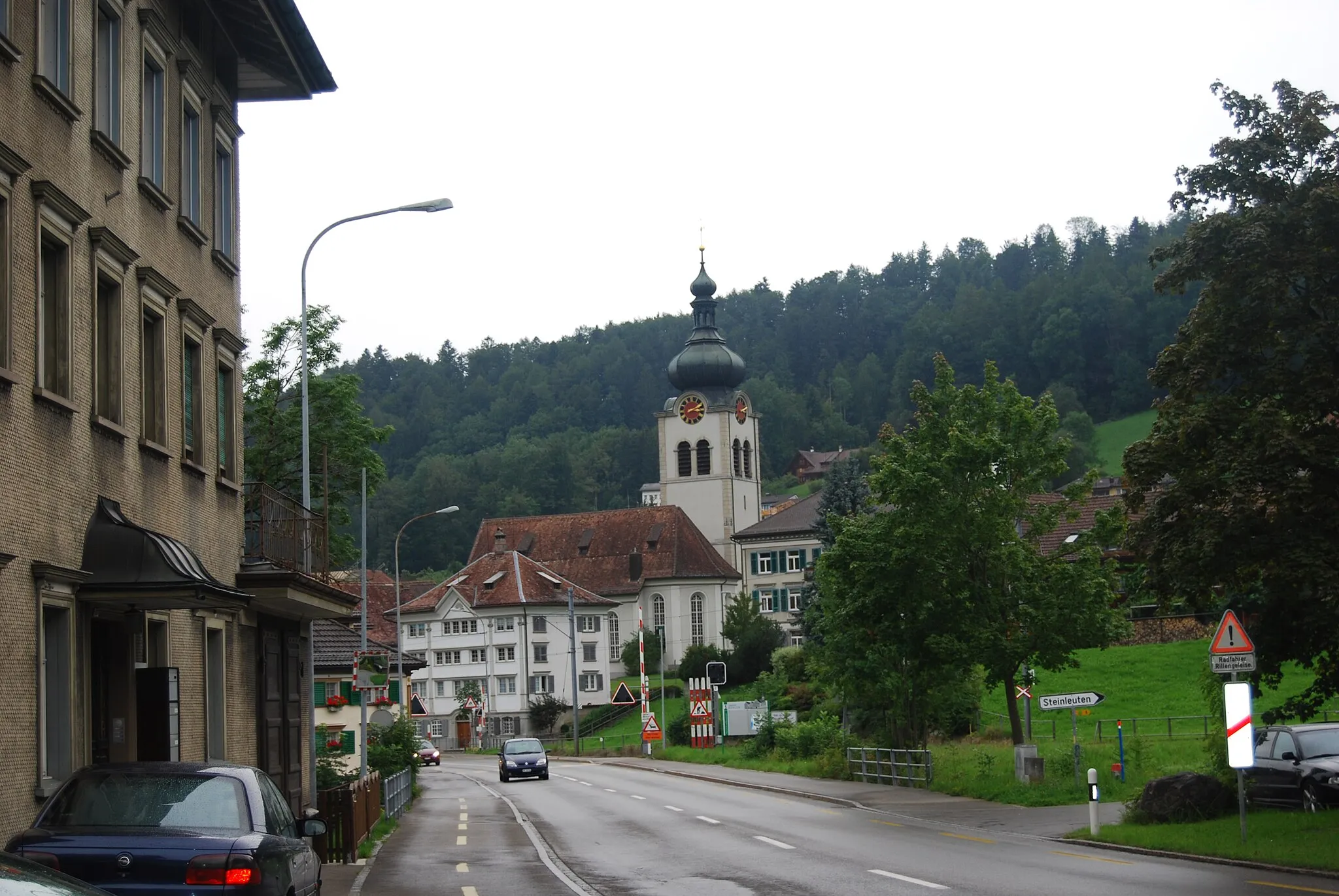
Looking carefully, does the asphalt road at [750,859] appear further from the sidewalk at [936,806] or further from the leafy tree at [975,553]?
the leafy tree at [975,553]

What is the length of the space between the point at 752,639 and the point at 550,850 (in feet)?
240

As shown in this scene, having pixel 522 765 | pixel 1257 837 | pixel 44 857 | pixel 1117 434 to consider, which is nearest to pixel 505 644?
pixel 522 765

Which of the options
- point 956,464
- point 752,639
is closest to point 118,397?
point 956,464

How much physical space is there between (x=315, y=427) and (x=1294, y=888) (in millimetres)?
41590

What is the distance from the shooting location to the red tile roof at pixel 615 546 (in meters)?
121

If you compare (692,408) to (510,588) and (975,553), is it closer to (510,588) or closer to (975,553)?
(510,588)

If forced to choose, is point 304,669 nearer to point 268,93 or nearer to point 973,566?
point 268,93

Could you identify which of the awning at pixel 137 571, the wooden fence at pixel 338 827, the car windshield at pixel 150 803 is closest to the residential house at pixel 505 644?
the wooden fence at pixel 338 827

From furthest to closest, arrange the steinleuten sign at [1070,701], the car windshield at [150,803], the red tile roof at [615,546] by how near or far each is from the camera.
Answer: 1. the red tile roof at [615,546]
2. the steinleuten sign at [1070,701]
3. the car windshield at [150,803]

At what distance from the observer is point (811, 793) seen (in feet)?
126

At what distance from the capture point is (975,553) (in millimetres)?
35625

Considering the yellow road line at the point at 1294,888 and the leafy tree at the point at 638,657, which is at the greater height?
the leafy tree at the point at 638,657

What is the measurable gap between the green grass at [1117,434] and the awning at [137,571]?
135 metres

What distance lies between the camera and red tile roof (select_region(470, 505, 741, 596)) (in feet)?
396
